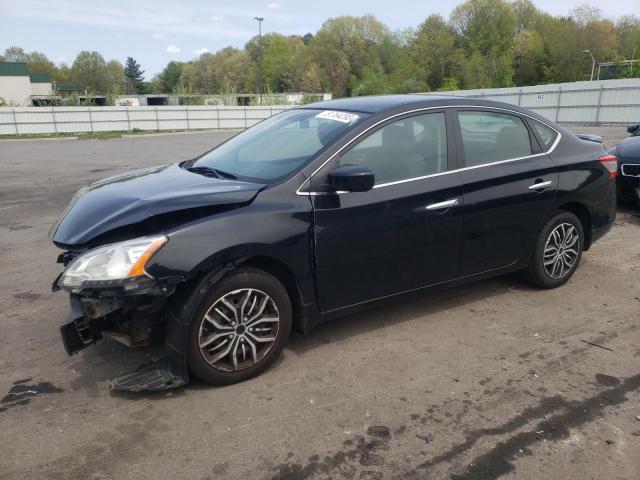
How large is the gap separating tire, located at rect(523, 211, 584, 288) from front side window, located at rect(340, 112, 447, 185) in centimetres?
132

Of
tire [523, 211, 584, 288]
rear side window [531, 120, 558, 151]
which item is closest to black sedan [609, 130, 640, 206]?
tire [523, 211, 584, 288]

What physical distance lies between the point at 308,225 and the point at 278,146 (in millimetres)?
896

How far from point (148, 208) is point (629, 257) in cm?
515

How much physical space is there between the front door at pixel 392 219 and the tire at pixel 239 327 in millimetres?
344

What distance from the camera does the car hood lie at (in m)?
3.14

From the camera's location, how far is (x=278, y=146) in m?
4.06

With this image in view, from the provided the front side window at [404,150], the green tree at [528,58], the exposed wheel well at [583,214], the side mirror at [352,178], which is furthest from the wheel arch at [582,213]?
the green tree at [528,58]

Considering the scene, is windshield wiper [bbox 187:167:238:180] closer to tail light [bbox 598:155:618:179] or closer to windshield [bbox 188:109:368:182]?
windshield [bbox 188:109:368:182]

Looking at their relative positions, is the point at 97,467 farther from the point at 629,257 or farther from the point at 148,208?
the point at 629,257

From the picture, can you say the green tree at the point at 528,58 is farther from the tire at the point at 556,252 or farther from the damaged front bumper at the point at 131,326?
the damaged front bumper at the point at 131,326

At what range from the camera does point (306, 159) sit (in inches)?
143

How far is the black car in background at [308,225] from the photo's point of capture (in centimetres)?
310

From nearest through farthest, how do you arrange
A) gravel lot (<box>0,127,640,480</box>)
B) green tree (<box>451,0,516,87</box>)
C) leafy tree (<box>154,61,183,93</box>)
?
gravel lot (<box>0,127,640,480</box>) < green tree (<box>451,0,516,87</box>) < leafy tree (<box>154,61,183,93</box>)

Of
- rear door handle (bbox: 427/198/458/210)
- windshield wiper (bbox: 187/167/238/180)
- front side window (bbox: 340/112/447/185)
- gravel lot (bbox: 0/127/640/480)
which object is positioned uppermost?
front side window (bbox: 340/112/447/185)
